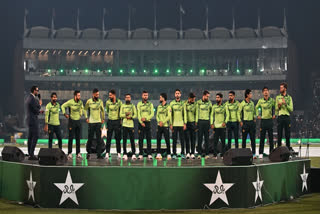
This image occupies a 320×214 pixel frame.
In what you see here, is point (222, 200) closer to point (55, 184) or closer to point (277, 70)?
point (55, 184)

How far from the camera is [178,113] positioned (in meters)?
16.8

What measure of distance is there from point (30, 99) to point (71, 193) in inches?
194

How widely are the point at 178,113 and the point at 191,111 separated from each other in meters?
0.64

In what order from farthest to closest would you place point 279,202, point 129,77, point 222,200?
1. point 129,77
2. point 279,202
3. point 222,200

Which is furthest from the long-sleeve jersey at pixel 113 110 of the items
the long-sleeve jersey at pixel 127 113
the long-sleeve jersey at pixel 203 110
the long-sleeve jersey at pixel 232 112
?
the long-sleeve jersey at pixel 232 112

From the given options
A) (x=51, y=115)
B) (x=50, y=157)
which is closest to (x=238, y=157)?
(x=50, y=157)

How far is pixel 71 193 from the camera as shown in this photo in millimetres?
12289

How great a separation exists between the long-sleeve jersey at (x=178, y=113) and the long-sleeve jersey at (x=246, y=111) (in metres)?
2.28

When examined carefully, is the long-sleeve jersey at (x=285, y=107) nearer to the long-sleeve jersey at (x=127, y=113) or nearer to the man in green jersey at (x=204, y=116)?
the man in green jersey at (x=204, y=116)

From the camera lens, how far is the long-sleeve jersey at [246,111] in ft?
56.9

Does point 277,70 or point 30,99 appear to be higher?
point 277,70

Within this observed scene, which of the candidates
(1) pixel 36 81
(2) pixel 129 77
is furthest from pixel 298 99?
(1) pixel 36 81

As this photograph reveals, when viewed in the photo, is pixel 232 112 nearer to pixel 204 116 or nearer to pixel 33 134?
pixel 204 116

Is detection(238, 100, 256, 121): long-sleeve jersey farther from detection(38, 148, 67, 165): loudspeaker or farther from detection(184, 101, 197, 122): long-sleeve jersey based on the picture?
detection(38, 148, 67, 165): loudspeaker
